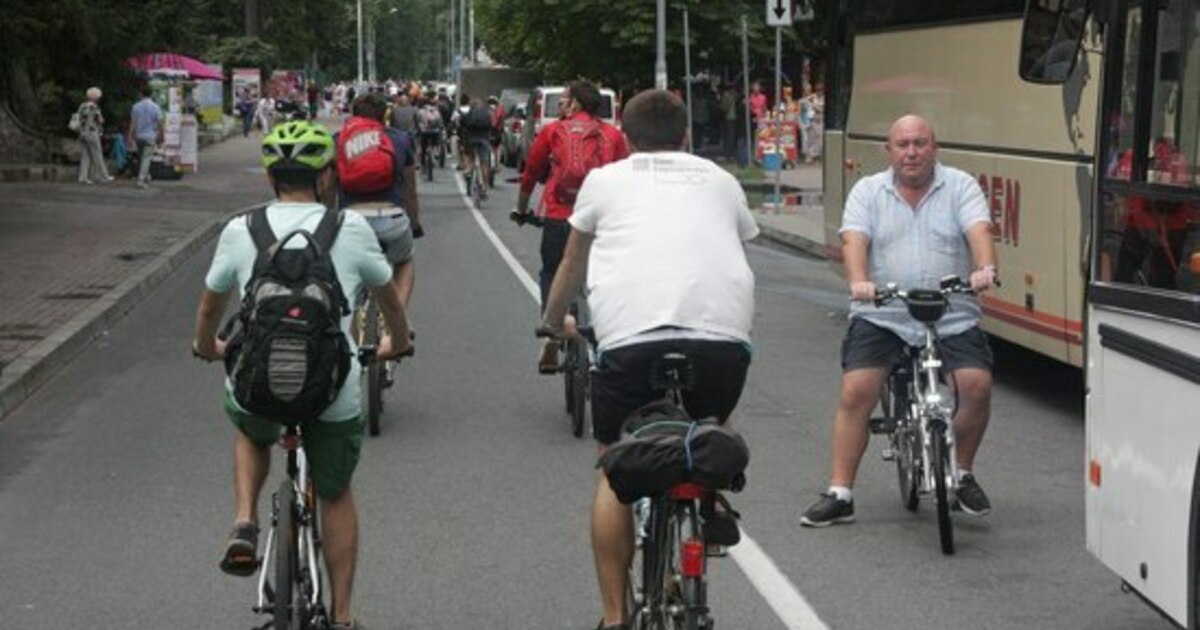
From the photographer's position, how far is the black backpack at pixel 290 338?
5137 mm

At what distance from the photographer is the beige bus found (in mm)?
11031

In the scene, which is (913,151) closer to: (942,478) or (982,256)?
(982,256)

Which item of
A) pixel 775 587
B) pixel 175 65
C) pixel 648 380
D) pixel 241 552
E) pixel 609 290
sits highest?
pixel 175 65

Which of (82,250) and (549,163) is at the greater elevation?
(549,163)

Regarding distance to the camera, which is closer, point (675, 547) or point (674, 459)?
point (674, 459)

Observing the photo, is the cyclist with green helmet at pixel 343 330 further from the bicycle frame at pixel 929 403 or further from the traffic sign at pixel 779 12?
the traffic sign at pixel 779 12

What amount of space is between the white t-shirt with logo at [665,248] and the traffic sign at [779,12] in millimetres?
20783

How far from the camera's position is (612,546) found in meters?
5.46

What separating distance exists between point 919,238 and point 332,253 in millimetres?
3291

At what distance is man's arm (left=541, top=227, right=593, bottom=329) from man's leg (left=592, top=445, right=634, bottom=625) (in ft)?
1.87

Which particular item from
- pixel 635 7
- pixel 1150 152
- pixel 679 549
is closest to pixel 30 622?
pixel 679 549

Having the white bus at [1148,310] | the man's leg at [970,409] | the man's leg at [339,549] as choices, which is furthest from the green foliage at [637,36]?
the man's leg at [339,549]

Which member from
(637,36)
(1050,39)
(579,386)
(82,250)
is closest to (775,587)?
(1050,39)

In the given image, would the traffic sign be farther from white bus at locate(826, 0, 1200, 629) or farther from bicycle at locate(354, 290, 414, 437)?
white bus at locate(826, 0, 1200, 629)
